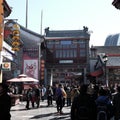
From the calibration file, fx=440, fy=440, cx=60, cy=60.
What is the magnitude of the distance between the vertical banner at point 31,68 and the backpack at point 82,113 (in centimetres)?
4255

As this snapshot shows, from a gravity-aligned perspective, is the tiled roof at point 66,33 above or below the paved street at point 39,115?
above

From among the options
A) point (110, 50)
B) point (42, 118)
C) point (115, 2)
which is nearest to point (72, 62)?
point (110, 50)

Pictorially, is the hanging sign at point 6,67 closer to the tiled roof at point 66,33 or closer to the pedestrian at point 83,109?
the pedestrian at point 83,109

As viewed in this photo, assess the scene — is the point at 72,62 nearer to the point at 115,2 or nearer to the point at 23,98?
the point at 23,98

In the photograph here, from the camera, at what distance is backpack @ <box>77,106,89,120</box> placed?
9367 millimetres

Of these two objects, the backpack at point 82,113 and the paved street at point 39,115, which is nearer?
the backpack at point 82,113

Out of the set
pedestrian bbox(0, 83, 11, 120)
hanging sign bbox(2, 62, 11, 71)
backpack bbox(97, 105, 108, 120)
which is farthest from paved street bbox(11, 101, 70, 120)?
pedestrian bbox(0, 83, 11, 120)

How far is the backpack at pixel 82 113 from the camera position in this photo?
9.37 metres

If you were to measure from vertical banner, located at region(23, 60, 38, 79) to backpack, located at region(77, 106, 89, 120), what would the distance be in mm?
42547

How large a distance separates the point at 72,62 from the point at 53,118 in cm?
4847

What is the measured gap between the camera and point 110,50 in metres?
80.5

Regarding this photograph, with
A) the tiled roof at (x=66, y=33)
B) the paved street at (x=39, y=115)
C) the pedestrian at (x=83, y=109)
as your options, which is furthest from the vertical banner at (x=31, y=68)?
the pedestrian at (x=83, y=109)

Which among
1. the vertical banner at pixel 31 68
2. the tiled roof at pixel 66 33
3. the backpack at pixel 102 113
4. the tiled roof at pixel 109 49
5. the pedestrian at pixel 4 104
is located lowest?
the backpack at pixel 102 113

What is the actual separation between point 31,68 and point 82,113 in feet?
141
